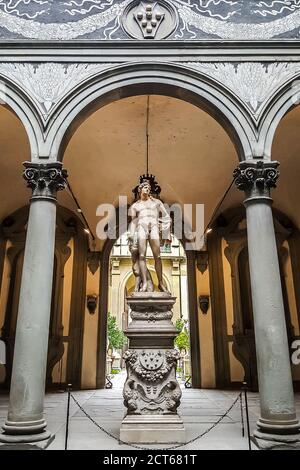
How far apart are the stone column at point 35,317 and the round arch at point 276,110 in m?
3.00

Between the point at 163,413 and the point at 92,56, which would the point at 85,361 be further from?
the point at 92,56

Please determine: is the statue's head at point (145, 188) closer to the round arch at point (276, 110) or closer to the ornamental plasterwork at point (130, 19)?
the round arch at point (276, 110)

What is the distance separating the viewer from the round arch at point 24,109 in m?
5.54

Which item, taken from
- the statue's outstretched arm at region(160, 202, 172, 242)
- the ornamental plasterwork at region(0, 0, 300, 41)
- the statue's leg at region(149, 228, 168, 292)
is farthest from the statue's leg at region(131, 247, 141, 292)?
the ornamental plasterwork at region(0, 0, 300, 41)

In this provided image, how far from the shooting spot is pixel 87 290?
36.3 ft

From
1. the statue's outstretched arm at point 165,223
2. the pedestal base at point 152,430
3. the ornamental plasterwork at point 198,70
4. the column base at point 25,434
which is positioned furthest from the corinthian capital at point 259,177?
the column base at point 25,434

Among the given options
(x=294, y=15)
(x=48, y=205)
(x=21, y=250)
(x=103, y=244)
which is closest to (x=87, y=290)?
(x=103, y=244)

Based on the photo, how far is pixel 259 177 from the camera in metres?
5.34

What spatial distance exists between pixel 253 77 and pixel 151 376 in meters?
4.68

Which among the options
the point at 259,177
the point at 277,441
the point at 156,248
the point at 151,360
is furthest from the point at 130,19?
the point at 277,441

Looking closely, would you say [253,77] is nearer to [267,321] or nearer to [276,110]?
[276,110]

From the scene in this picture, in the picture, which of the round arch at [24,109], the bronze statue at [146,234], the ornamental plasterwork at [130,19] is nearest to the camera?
the bronze statue at [146,234]

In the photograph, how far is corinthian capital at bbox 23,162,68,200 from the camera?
5335mm

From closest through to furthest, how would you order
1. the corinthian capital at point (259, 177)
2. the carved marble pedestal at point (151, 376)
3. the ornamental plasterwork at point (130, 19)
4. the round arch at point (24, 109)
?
the carved marble pedestal at point (151, 376) → the corinthian capital at point (259, 177) → the round arch at point (24, 109) → the ornamental plasterwork at point (130, 19)
